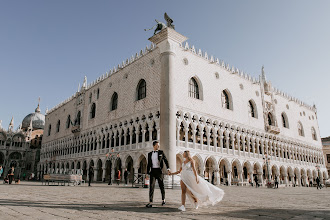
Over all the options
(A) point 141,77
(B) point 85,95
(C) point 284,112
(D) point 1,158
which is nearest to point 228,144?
(A) point 141,77

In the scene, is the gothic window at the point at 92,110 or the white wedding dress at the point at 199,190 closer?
the white wedding dress at the point at 199,190

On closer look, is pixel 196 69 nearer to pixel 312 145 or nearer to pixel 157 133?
pixel 157 133

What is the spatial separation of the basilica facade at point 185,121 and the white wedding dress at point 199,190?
11119 mm

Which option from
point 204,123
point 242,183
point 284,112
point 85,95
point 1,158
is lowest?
point 242,183

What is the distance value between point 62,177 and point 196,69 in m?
16.1

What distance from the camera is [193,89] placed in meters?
24.2

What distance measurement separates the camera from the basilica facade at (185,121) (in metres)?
21.5

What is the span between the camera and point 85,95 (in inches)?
1377

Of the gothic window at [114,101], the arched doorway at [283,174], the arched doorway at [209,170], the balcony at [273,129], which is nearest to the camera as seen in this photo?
the arched doorway at [209,170]

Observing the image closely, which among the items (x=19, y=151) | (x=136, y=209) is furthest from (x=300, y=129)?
(x=19, y=151)

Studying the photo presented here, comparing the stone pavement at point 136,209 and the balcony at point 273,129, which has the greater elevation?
the balcony at point 273,129

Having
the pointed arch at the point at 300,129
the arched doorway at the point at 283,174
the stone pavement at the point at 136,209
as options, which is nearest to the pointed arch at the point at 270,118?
the arched doorway at the point at 283,174

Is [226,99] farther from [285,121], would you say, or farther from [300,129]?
[300,129]

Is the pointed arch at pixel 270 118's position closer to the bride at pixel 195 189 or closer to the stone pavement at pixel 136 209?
the stone pavement at pixel 136 209
